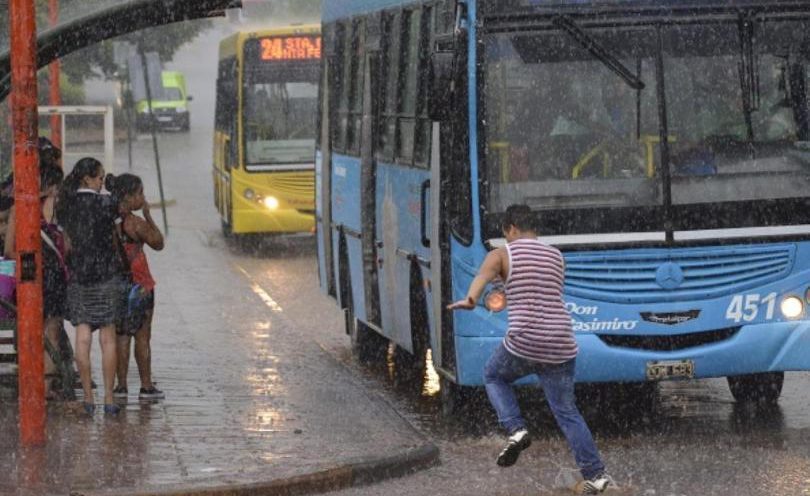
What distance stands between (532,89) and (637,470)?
2.39 meters

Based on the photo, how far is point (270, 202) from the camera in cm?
2919

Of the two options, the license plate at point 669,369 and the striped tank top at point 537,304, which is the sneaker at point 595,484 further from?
the license plate at point 669,369

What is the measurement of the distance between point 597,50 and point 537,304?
2.32m

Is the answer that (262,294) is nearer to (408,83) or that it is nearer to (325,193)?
(325,193)

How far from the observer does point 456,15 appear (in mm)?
12078

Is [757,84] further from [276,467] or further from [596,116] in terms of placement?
[276,467]

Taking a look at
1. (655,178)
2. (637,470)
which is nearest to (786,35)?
(655,178)

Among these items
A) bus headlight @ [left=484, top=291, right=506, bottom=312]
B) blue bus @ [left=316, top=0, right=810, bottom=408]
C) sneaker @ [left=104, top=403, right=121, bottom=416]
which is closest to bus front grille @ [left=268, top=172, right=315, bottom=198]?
sneaker @ [left=104, top=403, right=121, bottom=416]

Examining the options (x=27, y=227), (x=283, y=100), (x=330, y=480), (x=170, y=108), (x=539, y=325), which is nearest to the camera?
(x=539, y=325)

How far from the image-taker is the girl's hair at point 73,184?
1267cm

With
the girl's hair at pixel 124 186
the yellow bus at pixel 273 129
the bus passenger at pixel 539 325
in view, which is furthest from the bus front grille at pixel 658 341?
the yellow bus at pixel 273 129

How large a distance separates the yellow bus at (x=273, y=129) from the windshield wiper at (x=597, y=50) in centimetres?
1664

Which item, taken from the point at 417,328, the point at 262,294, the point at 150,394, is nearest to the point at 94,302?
the point at 150,394

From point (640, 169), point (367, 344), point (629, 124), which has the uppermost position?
point (629, 124)
